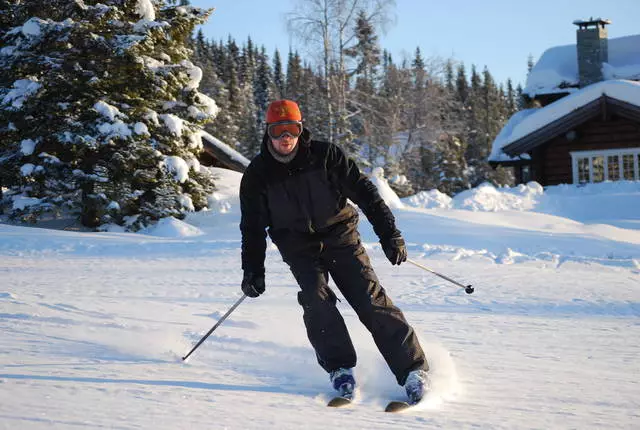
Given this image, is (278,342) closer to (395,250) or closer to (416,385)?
(395,250)

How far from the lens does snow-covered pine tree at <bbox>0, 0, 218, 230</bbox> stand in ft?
45.8

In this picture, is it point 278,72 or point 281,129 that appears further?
point 278,72

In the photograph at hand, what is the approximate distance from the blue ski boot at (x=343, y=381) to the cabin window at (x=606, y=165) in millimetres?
21993

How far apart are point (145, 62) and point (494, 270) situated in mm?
10272

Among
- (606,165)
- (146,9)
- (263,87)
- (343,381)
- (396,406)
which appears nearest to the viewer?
(396,406)

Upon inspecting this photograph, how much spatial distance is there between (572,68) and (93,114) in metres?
22.4

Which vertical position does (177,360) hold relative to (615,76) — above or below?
below

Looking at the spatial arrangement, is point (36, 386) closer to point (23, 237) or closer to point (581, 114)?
point (23, 237)

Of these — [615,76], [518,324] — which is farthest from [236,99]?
[518,324]

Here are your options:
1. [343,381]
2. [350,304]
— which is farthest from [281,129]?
[343,381]

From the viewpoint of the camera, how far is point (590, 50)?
25922 mm

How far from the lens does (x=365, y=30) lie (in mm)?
25578

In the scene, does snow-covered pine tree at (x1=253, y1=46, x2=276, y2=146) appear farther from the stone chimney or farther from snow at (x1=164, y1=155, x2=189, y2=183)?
snow at (x1=164, y1=155, x2=189, y2=183)

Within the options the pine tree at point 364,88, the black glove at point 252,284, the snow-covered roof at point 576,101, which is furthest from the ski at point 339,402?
the pine tree at point 364,88
